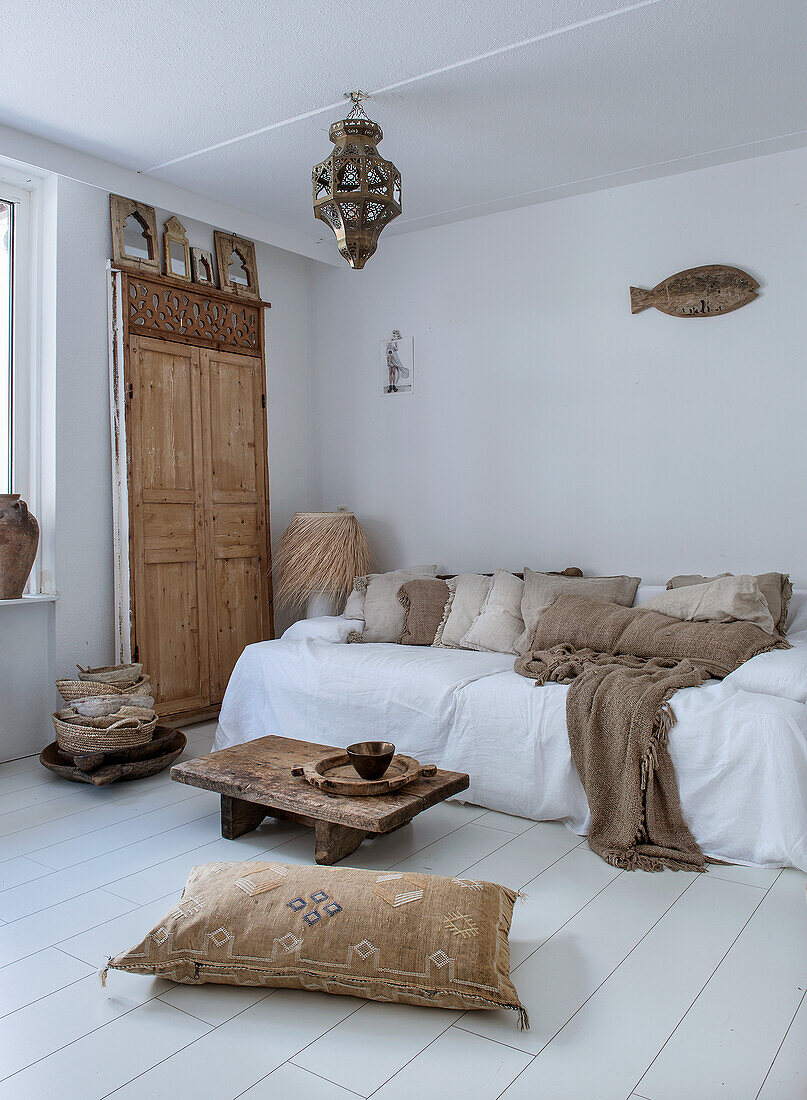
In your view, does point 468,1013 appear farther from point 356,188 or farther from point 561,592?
point 356,188

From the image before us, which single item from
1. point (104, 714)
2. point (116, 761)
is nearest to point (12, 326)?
point (104, 714)

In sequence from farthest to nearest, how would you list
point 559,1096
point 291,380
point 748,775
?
1. point 291,380
2. point 748,775
3. point 559,1096

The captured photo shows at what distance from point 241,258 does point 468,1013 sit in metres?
4.32

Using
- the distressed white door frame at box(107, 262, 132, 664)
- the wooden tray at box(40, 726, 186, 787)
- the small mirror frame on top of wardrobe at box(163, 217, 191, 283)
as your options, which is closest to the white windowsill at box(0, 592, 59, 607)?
the distressed white door frame at box(107, 262, 132, 664)

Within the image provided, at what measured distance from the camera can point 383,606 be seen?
4402mm

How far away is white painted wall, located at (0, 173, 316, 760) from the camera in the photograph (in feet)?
13.1

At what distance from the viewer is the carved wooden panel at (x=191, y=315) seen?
4371 millimetres

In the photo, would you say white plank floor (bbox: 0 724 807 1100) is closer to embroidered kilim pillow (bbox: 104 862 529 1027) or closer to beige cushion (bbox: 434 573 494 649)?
embroidered kilim pillow (bbox: 104 862 529 1027)

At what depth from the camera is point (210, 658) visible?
4734 mm

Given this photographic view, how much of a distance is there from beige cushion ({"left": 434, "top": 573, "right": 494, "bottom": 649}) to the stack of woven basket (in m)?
1.43

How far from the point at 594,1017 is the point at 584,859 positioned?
913mm

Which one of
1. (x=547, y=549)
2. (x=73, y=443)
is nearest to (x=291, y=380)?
(x=73, y=443)

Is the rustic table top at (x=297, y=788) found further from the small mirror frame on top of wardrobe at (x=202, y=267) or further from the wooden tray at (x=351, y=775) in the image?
the small mirror frame on top of wardrobe at (x=202, y=267)

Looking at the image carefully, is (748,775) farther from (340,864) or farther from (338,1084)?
(338,1084)
